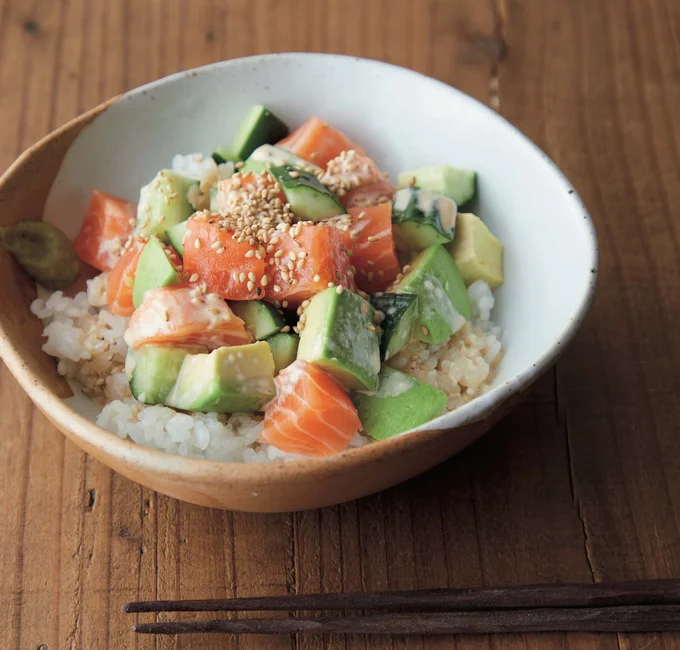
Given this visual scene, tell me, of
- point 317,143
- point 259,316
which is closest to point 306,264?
point 259,316

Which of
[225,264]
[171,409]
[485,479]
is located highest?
[225,264]

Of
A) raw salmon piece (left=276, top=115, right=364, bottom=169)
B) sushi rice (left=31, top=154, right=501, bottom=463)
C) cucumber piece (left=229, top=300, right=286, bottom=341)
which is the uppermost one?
raw salmon piece (left=276, top=115, right=364, bottom=169)

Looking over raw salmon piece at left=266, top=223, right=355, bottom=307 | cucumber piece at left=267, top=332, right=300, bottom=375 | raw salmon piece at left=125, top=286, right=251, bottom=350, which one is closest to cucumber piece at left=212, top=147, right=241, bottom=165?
raw salmon piece at left=266, top=223, right=355, bottom=307

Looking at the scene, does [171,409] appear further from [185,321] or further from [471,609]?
[471,609]

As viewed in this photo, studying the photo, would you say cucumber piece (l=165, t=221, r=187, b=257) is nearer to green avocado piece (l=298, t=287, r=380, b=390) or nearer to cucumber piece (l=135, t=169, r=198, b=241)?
cucumber piece (l=135, t=169, r=198, b=241)

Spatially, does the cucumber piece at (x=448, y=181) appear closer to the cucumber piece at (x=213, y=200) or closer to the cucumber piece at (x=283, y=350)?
the cucumber piece at (x=213, y=200)

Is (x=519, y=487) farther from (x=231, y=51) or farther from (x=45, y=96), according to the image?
(x=45, y=96)
